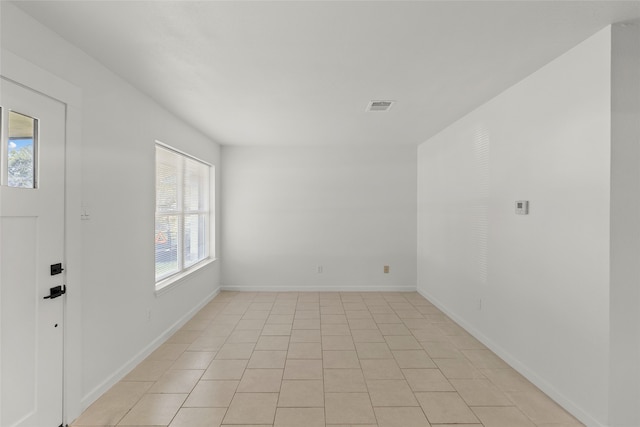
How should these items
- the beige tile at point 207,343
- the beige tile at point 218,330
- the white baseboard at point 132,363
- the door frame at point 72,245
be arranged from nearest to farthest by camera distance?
the door frame at point 72,245, the white baseboard at point 132,363, the beige tile at point 207,343, the beige tile at point 218,330

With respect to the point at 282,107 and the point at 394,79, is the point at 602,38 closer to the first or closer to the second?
the point at 394,79

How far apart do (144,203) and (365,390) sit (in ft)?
8.83

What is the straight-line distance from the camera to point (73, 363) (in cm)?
216

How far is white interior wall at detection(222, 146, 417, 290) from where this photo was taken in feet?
18.4

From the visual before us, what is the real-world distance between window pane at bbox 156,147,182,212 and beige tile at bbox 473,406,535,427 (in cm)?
366

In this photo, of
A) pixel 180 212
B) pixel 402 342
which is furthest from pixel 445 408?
pixel 180 212

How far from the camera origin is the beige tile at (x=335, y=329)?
3.73m

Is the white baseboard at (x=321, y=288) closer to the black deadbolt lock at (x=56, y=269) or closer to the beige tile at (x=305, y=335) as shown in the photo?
the beige tile at (x=305, y=335)

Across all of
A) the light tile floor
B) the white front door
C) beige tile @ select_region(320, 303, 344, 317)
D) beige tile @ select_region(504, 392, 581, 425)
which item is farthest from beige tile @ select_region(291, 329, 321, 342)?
the white front door

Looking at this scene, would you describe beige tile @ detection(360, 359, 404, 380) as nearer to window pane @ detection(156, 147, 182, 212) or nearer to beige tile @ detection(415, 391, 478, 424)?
beige tile @ detection(415, 391, 478, 424)

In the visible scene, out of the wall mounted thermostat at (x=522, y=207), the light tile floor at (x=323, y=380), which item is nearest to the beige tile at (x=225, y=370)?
the light tile floor at (x=323, y=380)

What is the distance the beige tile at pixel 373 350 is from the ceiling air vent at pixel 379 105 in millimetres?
2614

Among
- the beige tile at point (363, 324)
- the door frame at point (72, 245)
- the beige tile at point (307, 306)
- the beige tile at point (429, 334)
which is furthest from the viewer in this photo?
the beige tile at point (307, 306)

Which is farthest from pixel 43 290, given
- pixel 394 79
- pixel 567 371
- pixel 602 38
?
pixel 602 38
